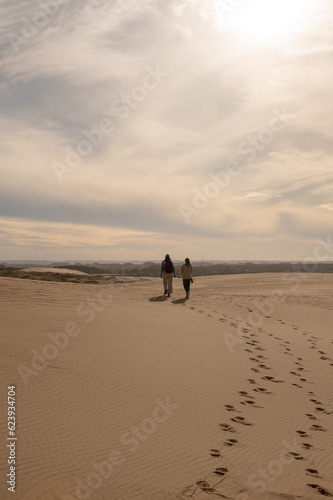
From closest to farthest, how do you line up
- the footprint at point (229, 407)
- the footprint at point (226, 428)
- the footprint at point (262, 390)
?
the footprint at point (226, 428) < the footprint at point (229, 407) < the footprint at point (262, 390)

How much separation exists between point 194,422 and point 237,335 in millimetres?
5839

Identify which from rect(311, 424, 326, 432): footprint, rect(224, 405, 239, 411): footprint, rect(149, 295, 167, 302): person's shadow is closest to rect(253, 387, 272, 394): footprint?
rect(224, 405, 239, 411): footprint

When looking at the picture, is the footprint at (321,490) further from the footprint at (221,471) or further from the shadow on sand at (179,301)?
the shadow on sand at (179,301)

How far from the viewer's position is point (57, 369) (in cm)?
559

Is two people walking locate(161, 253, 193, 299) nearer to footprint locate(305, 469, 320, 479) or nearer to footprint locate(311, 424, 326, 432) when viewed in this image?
footprint locate(311, 424, 326, 432)

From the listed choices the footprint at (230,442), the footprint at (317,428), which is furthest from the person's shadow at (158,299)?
the footprint at (230,442)

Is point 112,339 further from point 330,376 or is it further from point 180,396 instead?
point 330,376

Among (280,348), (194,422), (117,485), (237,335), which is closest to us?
(117,485)

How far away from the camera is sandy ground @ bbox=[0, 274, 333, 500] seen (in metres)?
3.37

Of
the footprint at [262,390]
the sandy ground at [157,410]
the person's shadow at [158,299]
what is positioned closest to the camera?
the sandy ground at [157,410]

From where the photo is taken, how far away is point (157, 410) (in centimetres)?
485

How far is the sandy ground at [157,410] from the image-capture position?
11.0ft

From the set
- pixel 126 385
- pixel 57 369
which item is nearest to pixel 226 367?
pixel 126 385

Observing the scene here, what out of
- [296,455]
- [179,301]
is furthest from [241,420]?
[179,301]
